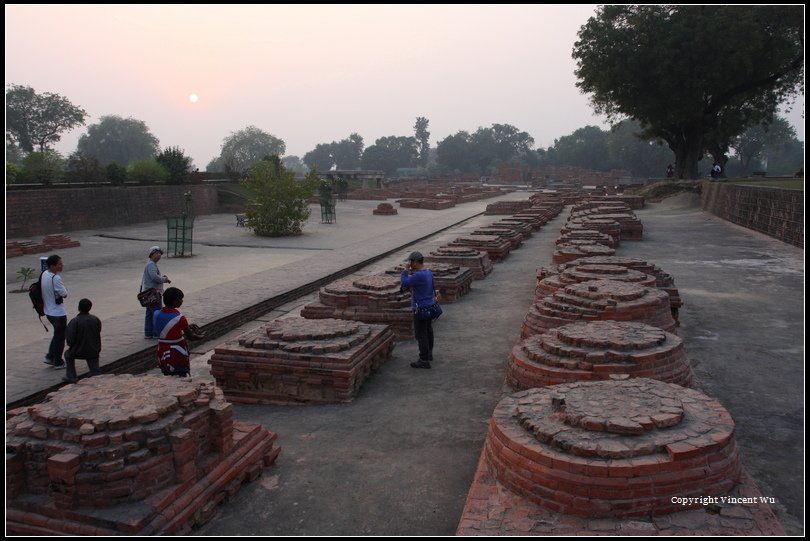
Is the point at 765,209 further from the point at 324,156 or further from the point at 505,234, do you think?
the point at 324,156

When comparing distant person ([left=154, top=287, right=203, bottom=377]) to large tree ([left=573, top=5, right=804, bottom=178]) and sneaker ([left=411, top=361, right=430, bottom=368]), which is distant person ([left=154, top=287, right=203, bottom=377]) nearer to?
sneaker ([left=411, top=361, right=430, bottom=368])

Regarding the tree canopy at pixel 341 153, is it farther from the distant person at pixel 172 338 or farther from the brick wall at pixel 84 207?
the distant person at pixel 172 338

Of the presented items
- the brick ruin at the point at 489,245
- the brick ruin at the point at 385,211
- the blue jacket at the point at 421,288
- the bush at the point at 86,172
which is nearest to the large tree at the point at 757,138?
the brick ruin at the point at 385,211

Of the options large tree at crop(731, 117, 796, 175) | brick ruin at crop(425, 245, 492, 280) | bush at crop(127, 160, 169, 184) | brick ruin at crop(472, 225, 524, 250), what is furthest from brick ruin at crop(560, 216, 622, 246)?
large tree at crop(731, 117, 796, 175)

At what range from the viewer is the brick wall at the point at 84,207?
15.0 meters

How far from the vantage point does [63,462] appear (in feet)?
8.25

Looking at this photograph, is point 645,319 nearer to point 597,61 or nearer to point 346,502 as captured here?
point 346,502

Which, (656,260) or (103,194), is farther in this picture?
(103,194)

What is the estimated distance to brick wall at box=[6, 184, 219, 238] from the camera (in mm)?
15008

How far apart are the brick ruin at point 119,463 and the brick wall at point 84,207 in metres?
14.4

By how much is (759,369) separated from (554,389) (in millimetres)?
2432

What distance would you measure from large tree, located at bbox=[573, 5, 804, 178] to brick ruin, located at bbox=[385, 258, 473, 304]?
16.1 m

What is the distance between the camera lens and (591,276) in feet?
19.1

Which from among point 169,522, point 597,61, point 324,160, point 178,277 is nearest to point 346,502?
point 169,522
